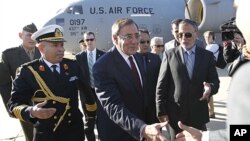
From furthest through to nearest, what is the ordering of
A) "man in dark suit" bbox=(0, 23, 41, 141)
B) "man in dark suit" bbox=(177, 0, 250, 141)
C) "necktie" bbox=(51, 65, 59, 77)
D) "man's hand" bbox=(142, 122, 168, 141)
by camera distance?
"man in dark suit" bbox=(0, 23, 41, 141)
"necktie" bbox=(51, 65, 59, 77)
"man's hand" bbox=(142, 122, 168, 141)
"man in dark suit" bbox=(177, 0, 250, 141)

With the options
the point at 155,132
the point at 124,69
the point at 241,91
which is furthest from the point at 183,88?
the point at 241,91

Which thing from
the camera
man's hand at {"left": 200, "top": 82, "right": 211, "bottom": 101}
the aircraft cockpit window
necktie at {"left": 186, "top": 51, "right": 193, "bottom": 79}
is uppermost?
the aircraft cockpit window

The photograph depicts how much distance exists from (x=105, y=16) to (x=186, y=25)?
9.59m

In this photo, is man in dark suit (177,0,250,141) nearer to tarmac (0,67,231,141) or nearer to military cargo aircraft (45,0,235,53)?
tarmac (0,67,231,141)

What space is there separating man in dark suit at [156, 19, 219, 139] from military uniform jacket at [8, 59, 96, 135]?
1.05m

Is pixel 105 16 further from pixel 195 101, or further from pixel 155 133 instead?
pixel 155 133

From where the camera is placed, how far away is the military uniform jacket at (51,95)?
10.3ft

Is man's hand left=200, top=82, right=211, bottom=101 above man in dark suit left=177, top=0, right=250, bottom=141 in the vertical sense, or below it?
below

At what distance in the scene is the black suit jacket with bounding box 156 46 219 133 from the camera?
396 centimetres

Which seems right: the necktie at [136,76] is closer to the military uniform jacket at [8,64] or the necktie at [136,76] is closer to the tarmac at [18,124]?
the military uniform jacket at [8,64]

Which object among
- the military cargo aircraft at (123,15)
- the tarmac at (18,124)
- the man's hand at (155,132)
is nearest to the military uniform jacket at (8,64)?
the tarmac at (18,124)

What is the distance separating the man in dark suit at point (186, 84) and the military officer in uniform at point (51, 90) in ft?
3.46

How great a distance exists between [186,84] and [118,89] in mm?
1259

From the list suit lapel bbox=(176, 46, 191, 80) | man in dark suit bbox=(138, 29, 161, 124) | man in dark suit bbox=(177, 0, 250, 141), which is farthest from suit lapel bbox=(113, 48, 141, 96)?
man in dark suit bbox=(177, 0, 250, 141)
